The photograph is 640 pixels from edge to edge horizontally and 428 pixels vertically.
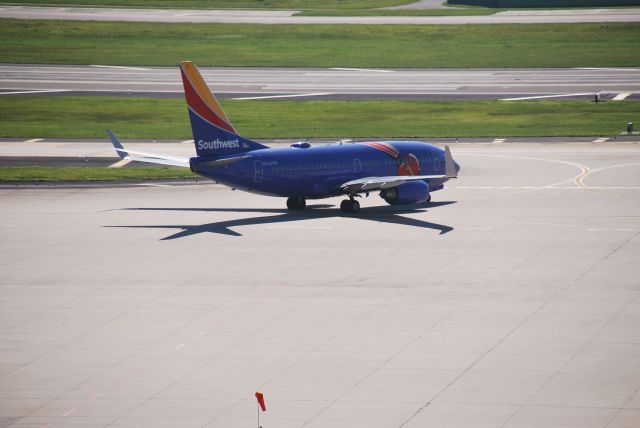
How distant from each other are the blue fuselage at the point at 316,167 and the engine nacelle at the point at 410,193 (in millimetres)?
2155

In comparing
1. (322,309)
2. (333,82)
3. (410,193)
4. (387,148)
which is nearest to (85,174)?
(387,148)

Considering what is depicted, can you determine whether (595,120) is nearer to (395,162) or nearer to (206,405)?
(395,162)

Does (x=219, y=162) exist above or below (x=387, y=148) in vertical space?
above

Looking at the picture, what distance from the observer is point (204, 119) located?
72.8 m

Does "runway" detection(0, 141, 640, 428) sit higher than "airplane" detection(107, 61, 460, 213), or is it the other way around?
"airplane" detection(107, 61, 460, 213)

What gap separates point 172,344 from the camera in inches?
1953

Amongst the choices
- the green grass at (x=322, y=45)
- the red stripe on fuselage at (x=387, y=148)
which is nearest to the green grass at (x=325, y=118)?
the red stripe on fuselage at (x=387, y=148)

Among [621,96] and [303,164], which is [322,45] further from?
[303,164]

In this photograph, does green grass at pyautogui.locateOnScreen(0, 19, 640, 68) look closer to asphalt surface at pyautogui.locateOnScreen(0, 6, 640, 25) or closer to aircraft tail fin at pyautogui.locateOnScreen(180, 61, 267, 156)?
asphalt surface at pyautogui.locateOnScreen(0, 6, 640, 25)

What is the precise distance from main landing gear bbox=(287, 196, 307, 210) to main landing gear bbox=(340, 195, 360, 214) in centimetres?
255

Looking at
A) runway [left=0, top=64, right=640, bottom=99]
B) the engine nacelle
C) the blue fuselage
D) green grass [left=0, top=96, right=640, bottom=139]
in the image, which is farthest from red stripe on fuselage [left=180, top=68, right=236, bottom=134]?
runway [left=0, top=64, right=640, bottom=99]

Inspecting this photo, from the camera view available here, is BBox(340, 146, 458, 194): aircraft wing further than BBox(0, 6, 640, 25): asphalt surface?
No

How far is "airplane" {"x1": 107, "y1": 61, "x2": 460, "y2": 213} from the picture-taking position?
72.9 metres

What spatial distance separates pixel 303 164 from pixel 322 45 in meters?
99.3
